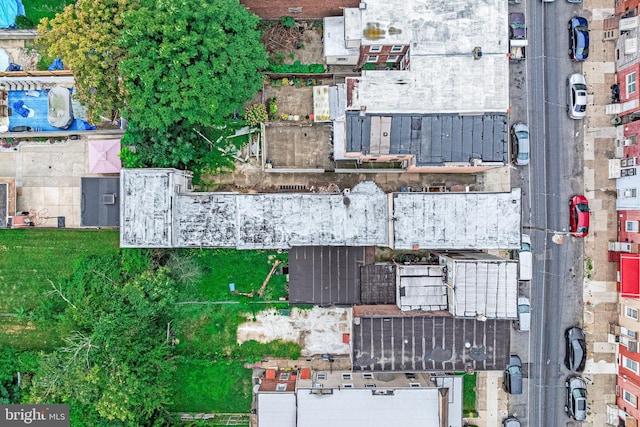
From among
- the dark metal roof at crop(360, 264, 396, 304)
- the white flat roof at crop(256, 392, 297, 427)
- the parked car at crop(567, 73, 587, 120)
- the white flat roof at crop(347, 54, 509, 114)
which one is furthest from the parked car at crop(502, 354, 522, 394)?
the parked car at crop(567, 73, 587, 120)

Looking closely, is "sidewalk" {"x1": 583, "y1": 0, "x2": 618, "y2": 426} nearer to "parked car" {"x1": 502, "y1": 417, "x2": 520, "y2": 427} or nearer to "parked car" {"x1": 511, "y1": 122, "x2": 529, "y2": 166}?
"parked car" {"x1": 511, "y1": 122, "x2": 529, "y2": 166}

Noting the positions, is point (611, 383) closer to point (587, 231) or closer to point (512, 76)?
point (587, 231)

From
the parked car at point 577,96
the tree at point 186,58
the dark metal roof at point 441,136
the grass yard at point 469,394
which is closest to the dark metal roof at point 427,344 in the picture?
the grass yard at point 469,394

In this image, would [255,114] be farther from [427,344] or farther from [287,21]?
[427,344]

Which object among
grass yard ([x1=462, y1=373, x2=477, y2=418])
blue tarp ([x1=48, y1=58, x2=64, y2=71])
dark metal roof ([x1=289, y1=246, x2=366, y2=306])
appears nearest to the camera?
dark metal roof ([x1=289, y1=246, x2=366, y2=306])

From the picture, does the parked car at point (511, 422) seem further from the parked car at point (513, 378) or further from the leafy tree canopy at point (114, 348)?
the leafy tree canopy at point (114, 348)

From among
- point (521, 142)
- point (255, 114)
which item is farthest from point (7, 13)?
point (521, 142)
